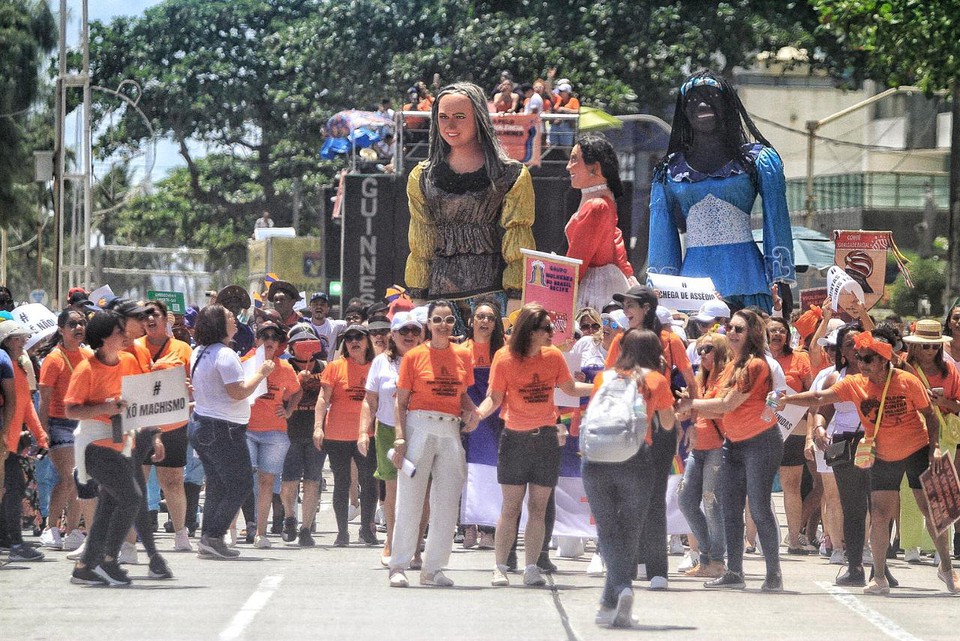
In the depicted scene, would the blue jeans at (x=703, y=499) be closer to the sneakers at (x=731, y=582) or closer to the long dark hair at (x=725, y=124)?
the sneakers at (x=731, y=582)

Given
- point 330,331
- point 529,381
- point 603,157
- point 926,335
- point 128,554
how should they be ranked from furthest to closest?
point 330,331 → point 603,157 → point 128,554 → point 926,335 → point 529,381

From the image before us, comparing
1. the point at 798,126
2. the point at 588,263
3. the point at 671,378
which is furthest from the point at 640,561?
the point at 798,126

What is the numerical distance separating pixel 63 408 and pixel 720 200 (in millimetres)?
5120

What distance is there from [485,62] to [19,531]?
25.2 m

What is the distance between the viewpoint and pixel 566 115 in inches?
884

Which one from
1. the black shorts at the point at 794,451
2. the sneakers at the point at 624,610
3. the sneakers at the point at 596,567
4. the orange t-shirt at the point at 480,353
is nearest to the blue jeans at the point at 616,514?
the sneakers at the point at 624,610

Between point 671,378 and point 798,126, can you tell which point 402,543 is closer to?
point 671,378

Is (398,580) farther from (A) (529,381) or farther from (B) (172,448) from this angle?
(B) (172,448)

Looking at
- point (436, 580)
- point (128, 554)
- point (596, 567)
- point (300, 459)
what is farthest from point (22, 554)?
point (596, 567)

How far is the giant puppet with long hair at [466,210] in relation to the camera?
13250 millimetres

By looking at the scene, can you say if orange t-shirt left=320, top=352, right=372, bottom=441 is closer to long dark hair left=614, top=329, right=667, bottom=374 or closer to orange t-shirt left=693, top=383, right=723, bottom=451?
orange t-shirt left=693, top=383, right=723, bottom=451

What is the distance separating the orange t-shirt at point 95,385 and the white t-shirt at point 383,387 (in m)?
1.90

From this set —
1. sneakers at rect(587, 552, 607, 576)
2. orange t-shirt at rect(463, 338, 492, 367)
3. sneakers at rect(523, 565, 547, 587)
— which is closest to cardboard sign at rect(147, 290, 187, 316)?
orange t-shirt at rect(463, 338, 492, 367)

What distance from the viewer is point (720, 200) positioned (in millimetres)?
13531
